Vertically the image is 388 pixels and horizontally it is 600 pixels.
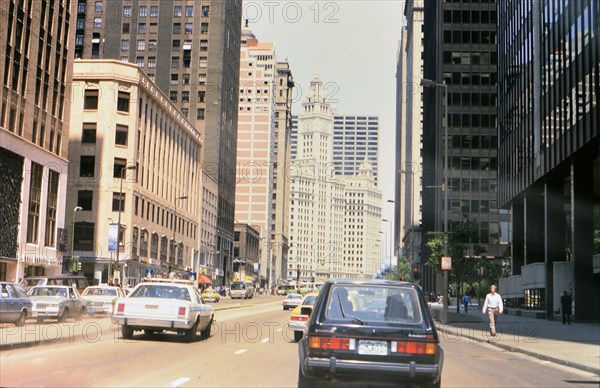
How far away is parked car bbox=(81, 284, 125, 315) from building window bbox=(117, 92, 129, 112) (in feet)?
136

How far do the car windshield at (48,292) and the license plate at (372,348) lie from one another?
20.9 m

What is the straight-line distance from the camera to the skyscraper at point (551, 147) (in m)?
38.2

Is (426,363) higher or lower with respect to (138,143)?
lower

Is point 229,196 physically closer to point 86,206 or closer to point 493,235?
point 493,235

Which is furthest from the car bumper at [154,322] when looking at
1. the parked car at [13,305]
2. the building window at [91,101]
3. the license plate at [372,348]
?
the building window at [91,101]

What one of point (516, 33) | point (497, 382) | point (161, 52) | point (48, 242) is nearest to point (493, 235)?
point (516, 33)

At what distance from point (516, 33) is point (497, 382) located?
46.4 metres

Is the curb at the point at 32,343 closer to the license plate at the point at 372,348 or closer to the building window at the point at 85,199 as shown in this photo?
the license plate at the point at 372,348

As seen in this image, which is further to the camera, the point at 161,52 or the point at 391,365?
the point at 161,52

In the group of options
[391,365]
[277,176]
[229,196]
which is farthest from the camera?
[277,176]

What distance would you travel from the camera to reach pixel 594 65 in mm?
36250

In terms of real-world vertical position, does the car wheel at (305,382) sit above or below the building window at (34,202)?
below

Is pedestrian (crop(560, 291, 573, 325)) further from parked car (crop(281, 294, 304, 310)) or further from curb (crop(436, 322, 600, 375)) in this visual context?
parked car (crop(281, 294, 304, 310))

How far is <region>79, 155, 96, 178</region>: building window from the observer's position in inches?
2815
